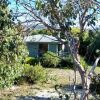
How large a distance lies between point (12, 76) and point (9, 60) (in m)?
2.03

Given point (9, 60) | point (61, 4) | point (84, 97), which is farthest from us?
point (9, 60)

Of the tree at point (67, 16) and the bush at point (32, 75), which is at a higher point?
the tree at point (67, 16)

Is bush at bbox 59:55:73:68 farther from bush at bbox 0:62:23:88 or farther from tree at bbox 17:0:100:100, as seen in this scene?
bush at bbox 0:62:23:88

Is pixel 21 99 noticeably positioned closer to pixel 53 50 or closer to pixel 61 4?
pixel 61 4

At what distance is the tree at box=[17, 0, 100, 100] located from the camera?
12.1 feet

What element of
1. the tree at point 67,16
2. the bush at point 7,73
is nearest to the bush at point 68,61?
the tree at point 67,16

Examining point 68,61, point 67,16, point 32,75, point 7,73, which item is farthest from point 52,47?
point 67,16

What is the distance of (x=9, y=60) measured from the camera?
13477 mm

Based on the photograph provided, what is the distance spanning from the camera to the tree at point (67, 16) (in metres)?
3.70

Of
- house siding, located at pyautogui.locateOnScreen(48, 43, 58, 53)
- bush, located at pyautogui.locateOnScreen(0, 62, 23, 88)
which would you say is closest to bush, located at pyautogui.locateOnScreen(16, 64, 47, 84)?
bush, located at pyautogui.locateOnScreen(0, 62, 23, 88)

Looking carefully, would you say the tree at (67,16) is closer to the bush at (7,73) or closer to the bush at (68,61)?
the bush at (68,61)

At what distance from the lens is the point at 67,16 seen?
403 cm

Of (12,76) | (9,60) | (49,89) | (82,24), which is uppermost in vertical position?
(82,24)

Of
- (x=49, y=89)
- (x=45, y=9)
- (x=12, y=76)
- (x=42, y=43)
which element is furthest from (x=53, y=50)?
(x=45, y=9)
